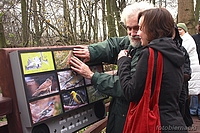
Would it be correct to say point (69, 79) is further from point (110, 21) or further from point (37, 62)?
point (110, 21)

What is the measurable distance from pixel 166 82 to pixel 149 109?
0.65 ft

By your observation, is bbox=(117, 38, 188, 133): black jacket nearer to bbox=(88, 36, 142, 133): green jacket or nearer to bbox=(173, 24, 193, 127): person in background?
bbox=(88, 36, 142, 133): green jacket

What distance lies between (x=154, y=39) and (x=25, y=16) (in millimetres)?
5294

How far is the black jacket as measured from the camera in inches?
53.2

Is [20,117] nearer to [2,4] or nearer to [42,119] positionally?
[42,119]

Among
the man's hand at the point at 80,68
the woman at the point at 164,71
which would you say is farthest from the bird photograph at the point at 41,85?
the woman at the point at 164,71

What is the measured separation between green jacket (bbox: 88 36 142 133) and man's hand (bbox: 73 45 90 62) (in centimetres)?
3

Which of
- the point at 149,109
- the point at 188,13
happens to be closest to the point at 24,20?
the point at 188,13

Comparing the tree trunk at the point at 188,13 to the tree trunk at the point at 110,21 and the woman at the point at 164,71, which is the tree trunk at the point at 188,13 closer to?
the tree trunk at the point at 110,21

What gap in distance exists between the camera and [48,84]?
1402 mm

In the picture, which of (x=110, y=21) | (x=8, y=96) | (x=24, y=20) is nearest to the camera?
(x=8, y=96)

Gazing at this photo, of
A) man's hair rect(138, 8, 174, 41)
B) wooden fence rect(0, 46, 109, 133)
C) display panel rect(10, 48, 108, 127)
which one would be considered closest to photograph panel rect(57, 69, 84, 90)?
display panel rect(10, 48, 108, 127)

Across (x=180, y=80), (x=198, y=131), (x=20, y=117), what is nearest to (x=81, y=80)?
(x=20, y=117)

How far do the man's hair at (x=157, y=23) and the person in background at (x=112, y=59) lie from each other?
0.20m
